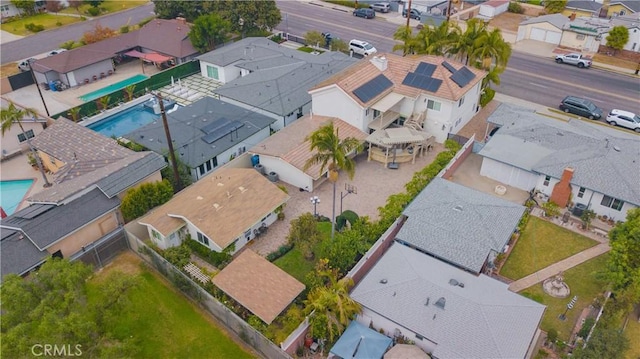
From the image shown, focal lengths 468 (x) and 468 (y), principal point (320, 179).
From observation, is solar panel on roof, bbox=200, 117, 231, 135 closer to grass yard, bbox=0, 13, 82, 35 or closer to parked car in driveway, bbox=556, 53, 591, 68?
parked car in driveway, bbox=556, 53, 591, 68

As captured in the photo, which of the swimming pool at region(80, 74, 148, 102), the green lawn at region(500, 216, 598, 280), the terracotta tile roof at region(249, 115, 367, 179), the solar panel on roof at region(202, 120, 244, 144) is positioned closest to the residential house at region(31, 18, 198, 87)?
the swimming pool at region(80, 74, 148, 102)

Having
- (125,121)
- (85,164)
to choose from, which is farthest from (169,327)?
(125,121)

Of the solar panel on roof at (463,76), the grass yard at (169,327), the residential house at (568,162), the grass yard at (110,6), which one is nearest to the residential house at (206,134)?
the grass yard at (169,327)

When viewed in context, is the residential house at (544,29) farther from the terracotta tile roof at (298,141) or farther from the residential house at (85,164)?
the residential house at (85,164)

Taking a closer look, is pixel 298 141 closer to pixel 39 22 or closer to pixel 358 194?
pixel 358 194

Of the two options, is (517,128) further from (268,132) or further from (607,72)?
(607,72)

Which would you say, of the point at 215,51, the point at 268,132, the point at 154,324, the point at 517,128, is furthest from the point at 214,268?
the point at 215,51
